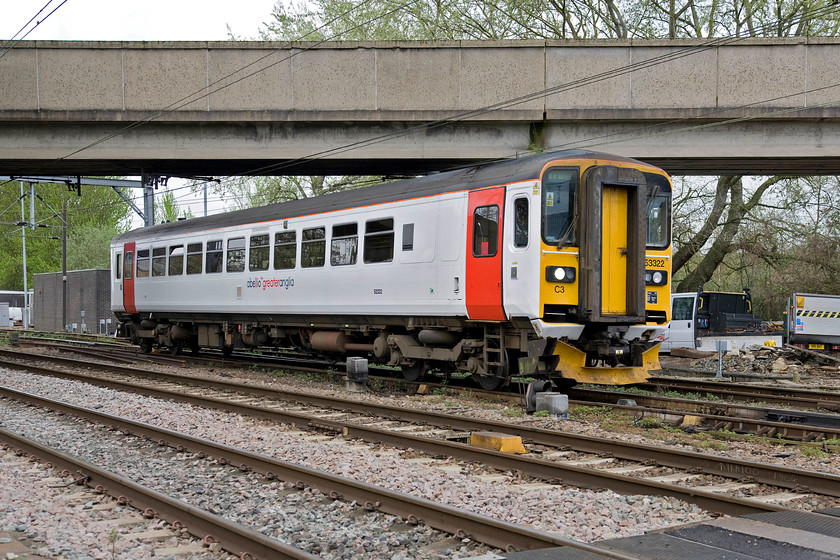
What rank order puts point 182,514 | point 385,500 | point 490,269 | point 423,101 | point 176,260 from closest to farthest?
point 182,514 < point 385,500 < point 490,269 < point 423,101 < point 176,260

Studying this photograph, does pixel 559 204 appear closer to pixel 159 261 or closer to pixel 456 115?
pixel 456 115

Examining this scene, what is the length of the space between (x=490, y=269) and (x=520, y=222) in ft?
2.88

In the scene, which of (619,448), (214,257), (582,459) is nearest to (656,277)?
(619,448)

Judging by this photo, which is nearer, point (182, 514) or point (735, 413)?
point (182, 514)

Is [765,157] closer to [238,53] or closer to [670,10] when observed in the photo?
[238,53]

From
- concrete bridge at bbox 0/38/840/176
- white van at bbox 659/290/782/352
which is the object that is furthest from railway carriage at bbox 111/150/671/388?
white van at bbox 659/290/782/352

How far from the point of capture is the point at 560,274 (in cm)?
1174

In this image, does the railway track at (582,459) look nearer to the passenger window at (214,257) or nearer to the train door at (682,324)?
the passenger window at (214,257)

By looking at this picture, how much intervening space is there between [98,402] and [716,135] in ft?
43.3

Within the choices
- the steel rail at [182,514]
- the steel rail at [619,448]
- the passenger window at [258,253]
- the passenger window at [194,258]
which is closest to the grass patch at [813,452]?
the steel rail at [619,448]

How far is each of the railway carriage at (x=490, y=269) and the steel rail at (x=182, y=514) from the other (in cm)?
615

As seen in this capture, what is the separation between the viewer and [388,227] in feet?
46.6

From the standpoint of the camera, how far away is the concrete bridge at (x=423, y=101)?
672 inches

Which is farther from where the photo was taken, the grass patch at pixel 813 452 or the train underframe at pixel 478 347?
the train underframe at pixel 478 347
